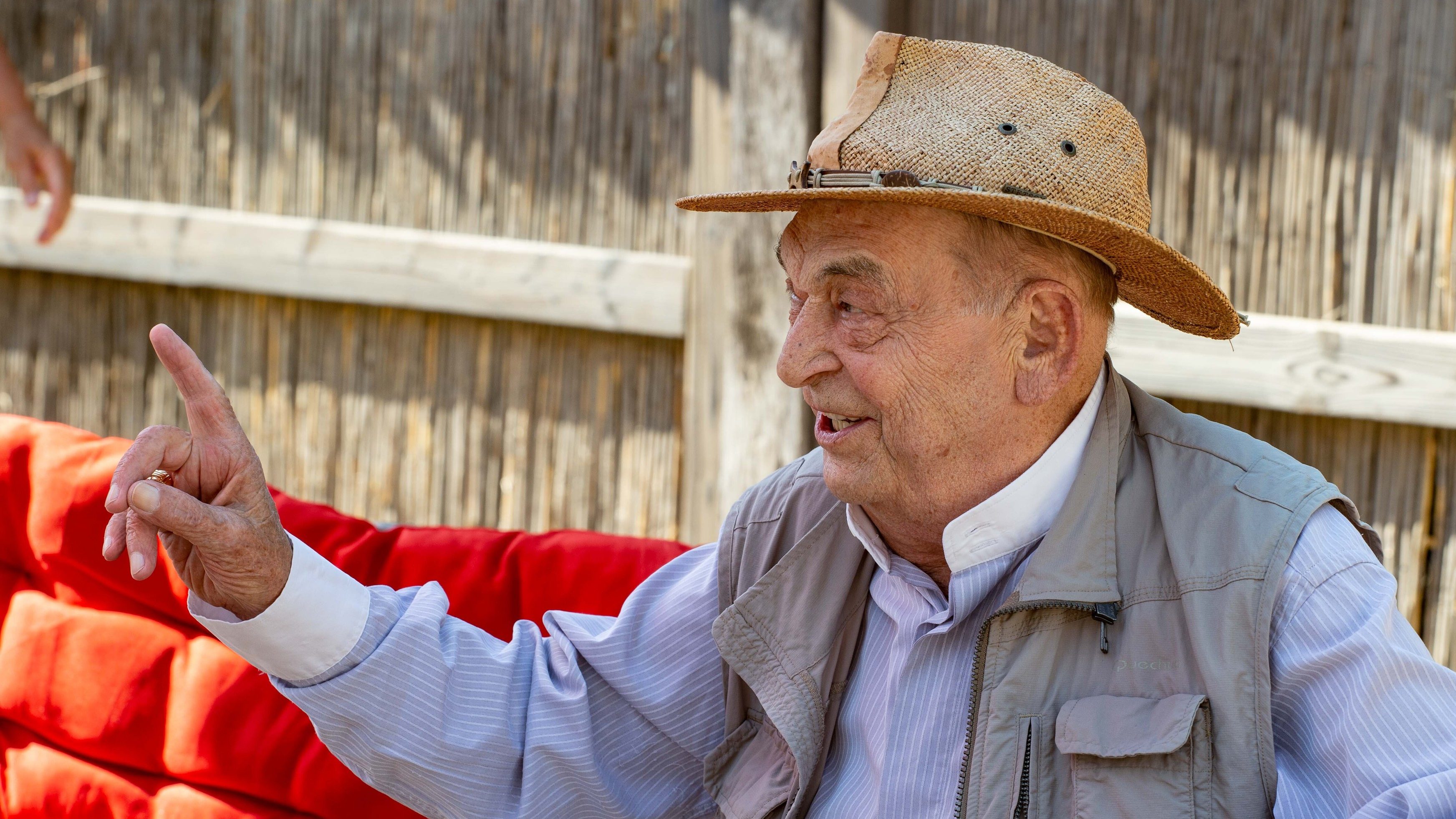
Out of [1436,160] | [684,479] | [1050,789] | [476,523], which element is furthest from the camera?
[476,523]

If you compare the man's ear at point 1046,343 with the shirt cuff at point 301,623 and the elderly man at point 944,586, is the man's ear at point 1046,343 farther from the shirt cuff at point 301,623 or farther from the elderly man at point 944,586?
the shirt cuff at point 301,623

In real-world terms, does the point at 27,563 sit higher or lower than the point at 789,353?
lower

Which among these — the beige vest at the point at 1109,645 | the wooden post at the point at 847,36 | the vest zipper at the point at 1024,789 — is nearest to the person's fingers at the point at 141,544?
the beige vest at the point at 1109,645

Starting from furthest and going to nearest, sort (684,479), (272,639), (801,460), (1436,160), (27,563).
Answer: (684,479)
(1436,160)
(27,563)
(801,460)
(272,639)

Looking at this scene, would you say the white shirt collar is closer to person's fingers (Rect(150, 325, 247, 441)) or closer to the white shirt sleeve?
the white shirt sleeve

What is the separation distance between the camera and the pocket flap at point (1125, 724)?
122 centimetres

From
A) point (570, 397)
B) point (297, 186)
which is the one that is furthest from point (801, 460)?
point (297, 186)

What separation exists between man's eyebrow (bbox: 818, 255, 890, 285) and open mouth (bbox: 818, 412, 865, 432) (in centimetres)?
16

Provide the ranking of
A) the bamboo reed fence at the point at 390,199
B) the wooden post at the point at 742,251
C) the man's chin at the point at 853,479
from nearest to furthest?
the man's chin at the point at 853,479, the wooden post at the point at 742,251, the bamboo reed fence at the point at 390,199

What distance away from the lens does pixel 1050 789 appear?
1.28m

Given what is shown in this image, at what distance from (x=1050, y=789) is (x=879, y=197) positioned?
2.06 feet

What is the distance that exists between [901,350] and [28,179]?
286 centimetres

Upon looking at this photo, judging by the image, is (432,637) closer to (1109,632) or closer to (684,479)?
(1109,632)

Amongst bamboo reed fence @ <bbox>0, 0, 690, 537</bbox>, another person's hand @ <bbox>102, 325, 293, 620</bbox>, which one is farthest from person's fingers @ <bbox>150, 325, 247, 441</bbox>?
bamboo reed fence @ <bbox>0, 0, 690, 537</bbox>
